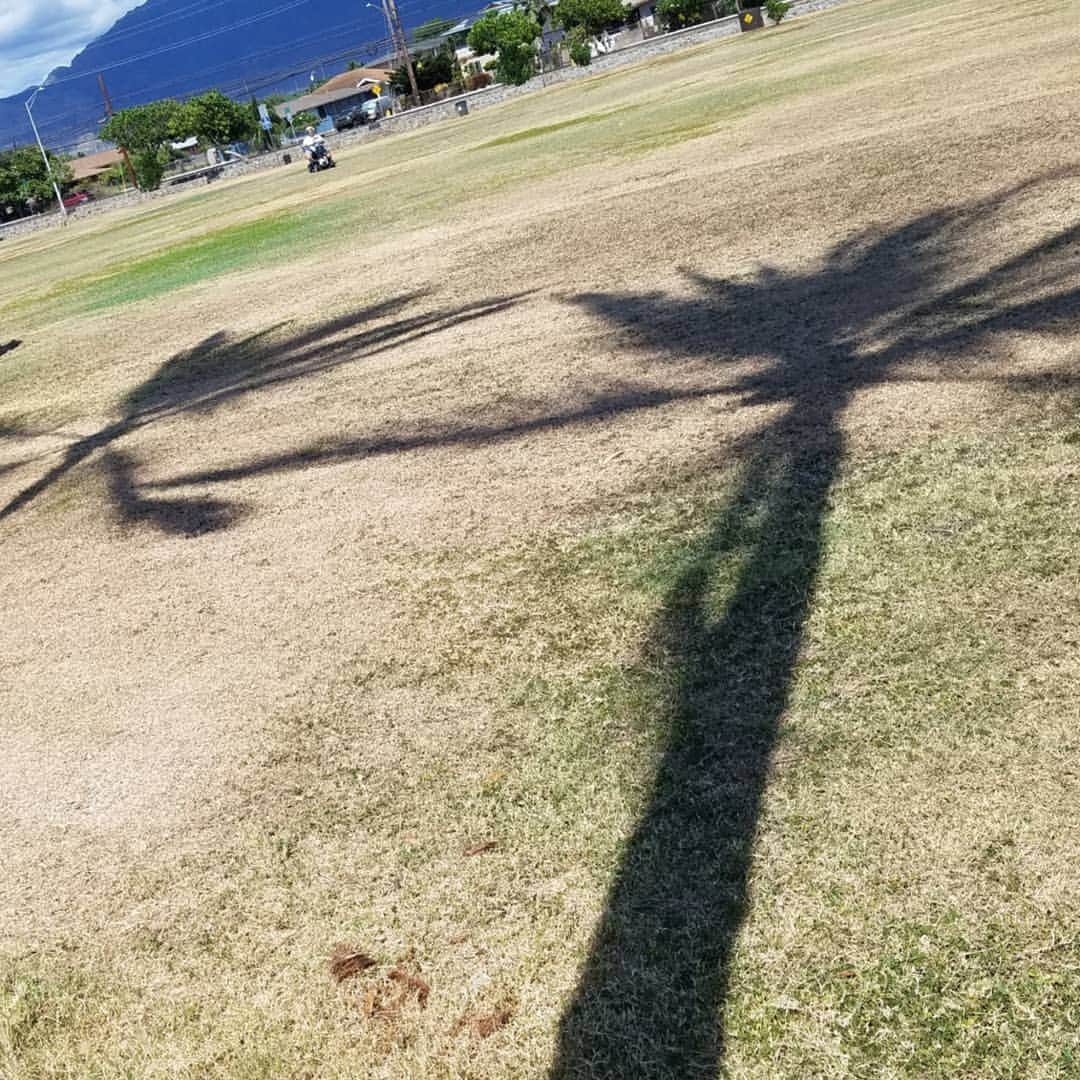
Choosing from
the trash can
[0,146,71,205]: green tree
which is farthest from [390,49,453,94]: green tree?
the trash can

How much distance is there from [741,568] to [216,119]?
107 meters

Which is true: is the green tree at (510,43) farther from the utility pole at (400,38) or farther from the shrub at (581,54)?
the utility pole at (400,38)

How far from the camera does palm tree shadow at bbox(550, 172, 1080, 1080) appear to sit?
2578 mm

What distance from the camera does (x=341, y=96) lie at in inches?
5832

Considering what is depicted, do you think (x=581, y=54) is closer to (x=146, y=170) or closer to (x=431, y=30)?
(x=146, y=170)

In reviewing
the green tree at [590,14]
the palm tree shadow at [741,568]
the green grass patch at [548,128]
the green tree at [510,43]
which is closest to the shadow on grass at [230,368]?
the palm tree shadow at [741,568]

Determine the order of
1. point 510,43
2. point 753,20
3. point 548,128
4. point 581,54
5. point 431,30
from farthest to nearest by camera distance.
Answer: point 431,30, point 510,43, point 581,54, point 753,20, point 548,128

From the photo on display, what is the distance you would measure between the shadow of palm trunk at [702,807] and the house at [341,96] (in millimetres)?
149605

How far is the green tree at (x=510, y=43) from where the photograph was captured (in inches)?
2717

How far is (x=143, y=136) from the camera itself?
106m

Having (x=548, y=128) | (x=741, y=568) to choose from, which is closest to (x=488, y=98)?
(x=548, y=128)

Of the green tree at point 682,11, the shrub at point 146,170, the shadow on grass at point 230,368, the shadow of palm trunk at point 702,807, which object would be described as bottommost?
the shadow of palm trunk at point 702,807

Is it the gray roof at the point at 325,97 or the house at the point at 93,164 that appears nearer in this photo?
the house at the point at 93,164

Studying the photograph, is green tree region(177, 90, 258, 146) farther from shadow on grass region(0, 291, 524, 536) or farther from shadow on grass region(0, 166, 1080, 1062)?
shadow on grass region(0, 166, 1080, 1062)
